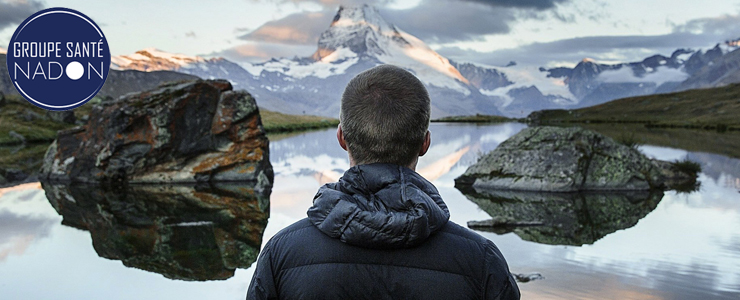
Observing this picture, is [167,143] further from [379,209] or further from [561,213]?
[379,209]

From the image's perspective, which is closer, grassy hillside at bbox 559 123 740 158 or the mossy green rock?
the mossy green rock

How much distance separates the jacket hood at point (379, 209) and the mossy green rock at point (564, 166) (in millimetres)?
15331

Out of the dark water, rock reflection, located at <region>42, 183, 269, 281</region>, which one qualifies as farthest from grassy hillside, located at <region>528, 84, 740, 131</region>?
rock reflection, located at <region>42, 183, 269, 281</region>

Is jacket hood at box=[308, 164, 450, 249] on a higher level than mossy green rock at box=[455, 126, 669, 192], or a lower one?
higher

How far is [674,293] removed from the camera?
783 centimetres

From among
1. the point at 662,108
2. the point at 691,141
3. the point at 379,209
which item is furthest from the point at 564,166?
the point at 662,108

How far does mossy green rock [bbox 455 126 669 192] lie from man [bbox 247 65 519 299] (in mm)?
15208

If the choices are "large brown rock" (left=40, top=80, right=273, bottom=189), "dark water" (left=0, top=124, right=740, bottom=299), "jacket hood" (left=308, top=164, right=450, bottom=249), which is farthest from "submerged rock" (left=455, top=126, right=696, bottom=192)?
"jacket hood" (left=308, top=164, right=450, bottom=249)

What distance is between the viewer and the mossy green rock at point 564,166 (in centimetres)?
1756

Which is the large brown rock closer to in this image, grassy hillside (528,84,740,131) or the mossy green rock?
the mossy green rock

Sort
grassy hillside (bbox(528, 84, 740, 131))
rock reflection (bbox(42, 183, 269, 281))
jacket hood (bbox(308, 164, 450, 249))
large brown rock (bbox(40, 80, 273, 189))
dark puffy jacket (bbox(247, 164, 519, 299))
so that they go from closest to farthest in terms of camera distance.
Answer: jacket hood (bbox(308, 164, 450, 249)) → dark puffy jacket (bbox(247, 164, 519, 299)) → rock reflection (bbox(42, 183, 269, 281)) → large brown rock (bbox(40, 80, 273, 189)) → grassy hillside (bbox(528, 84, 740, 131))

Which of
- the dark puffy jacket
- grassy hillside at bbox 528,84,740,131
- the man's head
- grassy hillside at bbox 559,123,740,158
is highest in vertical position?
the man's head

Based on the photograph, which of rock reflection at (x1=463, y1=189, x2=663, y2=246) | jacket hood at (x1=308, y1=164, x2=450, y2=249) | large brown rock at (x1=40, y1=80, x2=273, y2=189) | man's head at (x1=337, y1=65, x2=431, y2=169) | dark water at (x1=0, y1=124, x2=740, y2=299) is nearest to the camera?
jacket hood at (x1=308, y1=164, x2=450, y2=249)

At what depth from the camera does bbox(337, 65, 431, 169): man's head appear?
2883 mm
